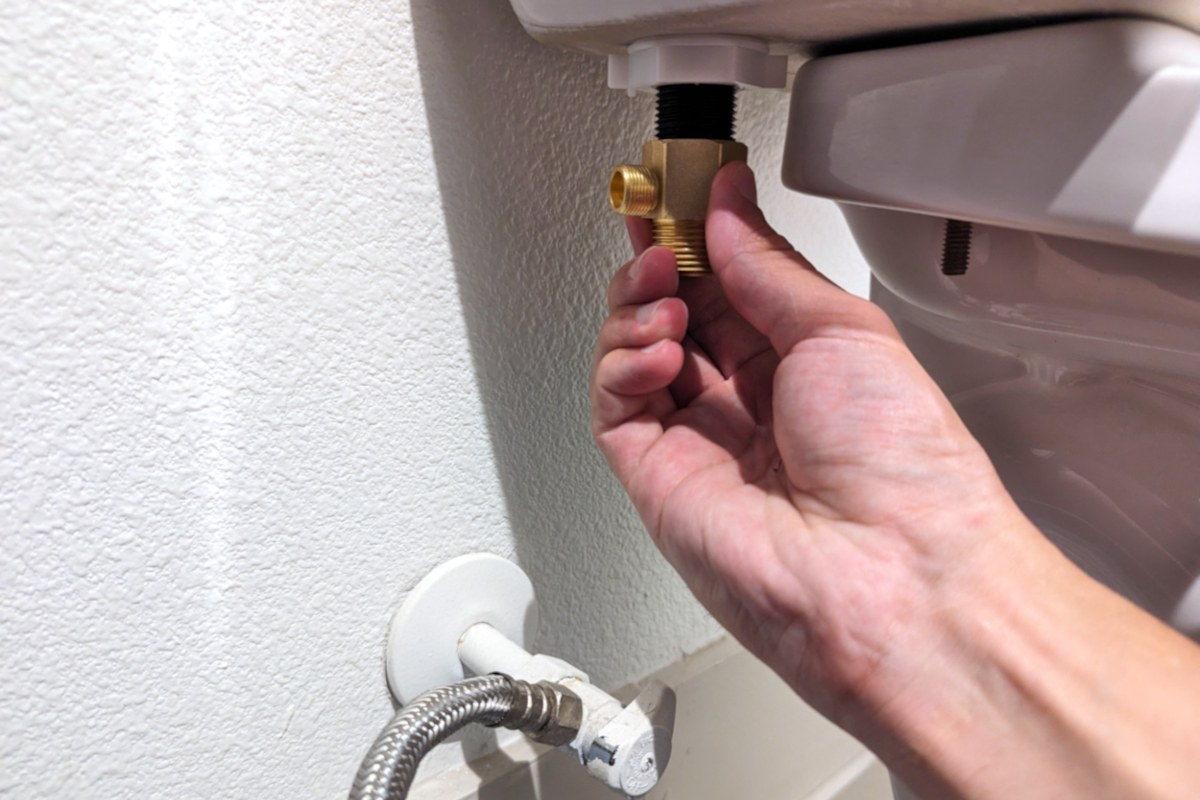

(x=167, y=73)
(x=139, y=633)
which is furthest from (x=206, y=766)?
(x=167, y=73)

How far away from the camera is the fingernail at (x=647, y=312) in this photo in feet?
1.00

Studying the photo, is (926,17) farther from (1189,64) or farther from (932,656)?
(932,656)

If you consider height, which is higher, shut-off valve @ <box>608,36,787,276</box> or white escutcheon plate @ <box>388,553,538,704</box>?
shut-off valve @ <box>608,36,787,276</box>

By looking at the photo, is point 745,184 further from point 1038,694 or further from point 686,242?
point 1038,694

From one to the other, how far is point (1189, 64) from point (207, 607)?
362 millimetres

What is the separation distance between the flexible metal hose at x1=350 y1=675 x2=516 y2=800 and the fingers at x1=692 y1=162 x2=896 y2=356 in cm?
18

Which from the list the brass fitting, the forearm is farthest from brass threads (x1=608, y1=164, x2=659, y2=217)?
the forearm

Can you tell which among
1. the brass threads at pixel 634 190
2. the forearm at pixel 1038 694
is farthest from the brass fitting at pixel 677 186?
the forearm at pixel 1038 694

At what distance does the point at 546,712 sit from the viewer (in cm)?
32

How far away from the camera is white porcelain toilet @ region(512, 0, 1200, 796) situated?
213 mm

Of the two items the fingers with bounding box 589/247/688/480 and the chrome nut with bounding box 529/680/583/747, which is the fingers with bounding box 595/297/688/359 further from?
the chrome nut with bounding box 529/680/583/747

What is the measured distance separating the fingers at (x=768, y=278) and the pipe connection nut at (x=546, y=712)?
6.9 inches

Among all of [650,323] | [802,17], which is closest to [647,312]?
[650,323]

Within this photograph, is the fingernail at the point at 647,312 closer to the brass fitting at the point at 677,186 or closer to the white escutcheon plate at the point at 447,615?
the brass fitting at the point at 677,186
